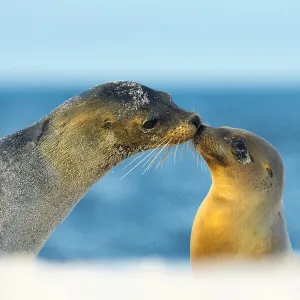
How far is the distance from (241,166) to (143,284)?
4.28m

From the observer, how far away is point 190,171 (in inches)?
1374

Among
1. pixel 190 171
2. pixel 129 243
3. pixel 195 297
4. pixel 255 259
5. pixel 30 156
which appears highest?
pixel 190 171

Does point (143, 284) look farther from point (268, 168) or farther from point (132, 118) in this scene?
point (268, 168)

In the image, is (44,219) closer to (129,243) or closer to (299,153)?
(129,243)

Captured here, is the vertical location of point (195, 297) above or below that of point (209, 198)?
below

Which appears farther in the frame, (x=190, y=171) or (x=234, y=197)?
(x=190, y=171)

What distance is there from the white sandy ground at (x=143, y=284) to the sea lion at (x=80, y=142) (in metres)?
2.94

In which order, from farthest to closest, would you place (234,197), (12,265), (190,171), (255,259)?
(190,171) → (234,197) → (255,259) → (12,265)

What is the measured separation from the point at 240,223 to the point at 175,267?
12.3ft

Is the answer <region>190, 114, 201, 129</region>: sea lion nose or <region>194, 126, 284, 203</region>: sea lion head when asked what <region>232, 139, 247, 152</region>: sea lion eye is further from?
<region>190, 114, 201, 129</region>: sea lion nose

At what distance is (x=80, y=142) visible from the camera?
18.5 feet

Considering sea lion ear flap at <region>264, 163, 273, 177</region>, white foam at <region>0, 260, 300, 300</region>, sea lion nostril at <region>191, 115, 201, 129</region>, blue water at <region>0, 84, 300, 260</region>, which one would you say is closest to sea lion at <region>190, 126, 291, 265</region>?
sea lion ear flap at <region>264, 163, 273, 177</region>

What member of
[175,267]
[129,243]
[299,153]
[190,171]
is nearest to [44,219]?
[175,267]

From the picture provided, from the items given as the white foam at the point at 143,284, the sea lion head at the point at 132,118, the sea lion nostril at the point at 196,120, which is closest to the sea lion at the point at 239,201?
the sea lion nostril at the point at 196,120
